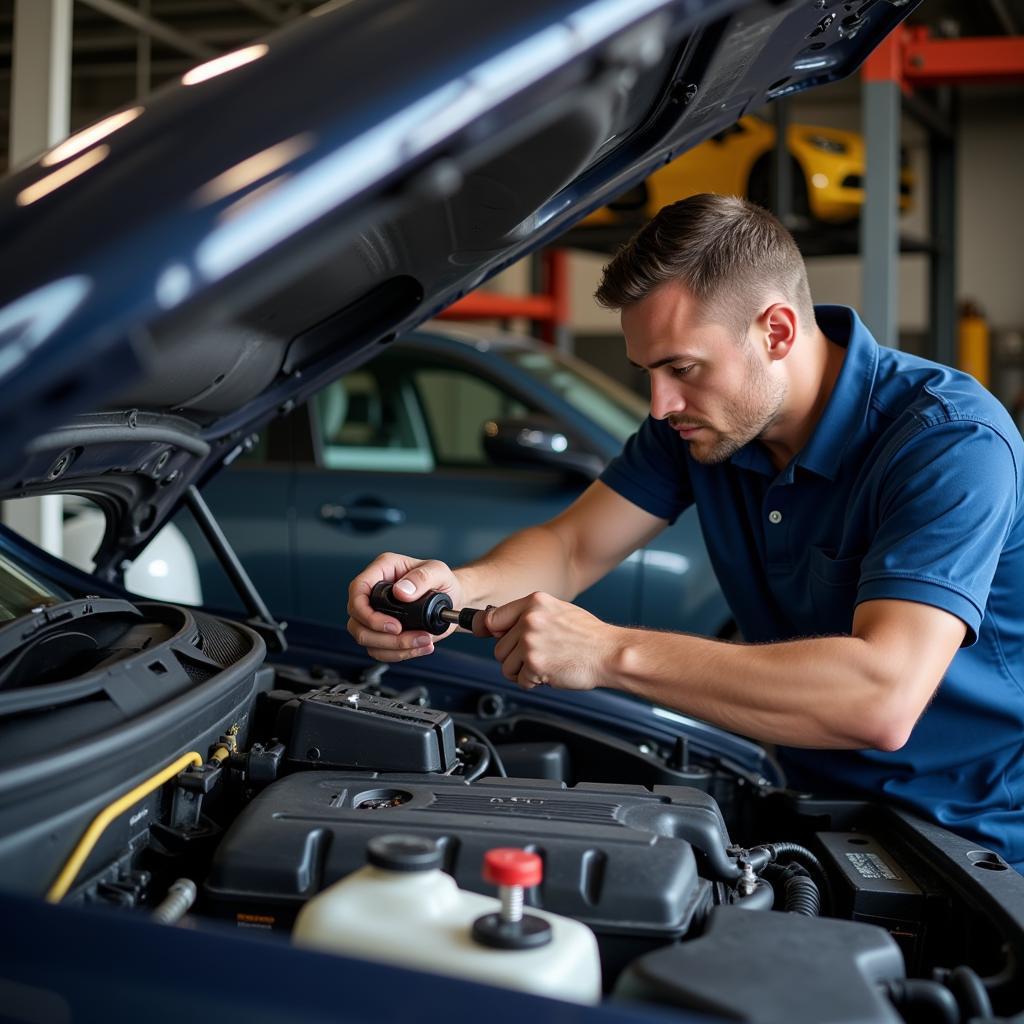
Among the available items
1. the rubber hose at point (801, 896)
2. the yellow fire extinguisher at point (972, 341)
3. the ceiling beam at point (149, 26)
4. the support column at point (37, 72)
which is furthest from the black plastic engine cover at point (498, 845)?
the yellow fire extinguisher at point (972, 341)

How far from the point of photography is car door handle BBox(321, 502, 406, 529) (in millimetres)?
3734

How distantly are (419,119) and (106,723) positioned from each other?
70 centimetres

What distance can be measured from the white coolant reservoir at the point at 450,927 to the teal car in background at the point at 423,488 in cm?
252

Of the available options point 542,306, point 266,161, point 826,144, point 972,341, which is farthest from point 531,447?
point 972,341

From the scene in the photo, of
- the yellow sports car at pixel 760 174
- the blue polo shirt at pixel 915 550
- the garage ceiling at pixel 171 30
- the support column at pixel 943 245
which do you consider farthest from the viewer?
the garage ceiling at pixel 171 30

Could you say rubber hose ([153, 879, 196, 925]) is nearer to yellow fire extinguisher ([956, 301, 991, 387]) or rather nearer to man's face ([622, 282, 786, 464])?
man's face ([622, 282, 786, 464])

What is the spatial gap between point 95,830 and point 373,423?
311 centimetres

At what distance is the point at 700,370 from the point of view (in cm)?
178

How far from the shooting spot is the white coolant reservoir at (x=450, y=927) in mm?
932

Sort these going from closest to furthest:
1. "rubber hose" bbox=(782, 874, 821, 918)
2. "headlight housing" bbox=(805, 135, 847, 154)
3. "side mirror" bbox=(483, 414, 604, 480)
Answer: "rubber hose" bbox=(782, 874, 821, 918) < "side mirror" bbox=(483, 414, 604, 480) < "headlight housing" bbox=(805, 135, 847, 154)

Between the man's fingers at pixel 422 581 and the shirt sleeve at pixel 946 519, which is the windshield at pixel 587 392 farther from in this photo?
the shirt sleeve at pixel 946 519

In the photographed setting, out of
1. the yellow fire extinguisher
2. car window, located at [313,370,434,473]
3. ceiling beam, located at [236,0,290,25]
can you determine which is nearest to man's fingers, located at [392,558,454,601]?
car window, located at [313,370,434,473]

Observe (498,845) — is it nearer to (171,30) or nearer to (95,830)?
(95,830)

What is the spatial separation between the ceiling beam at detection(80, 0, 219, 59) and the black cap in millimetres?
3829
